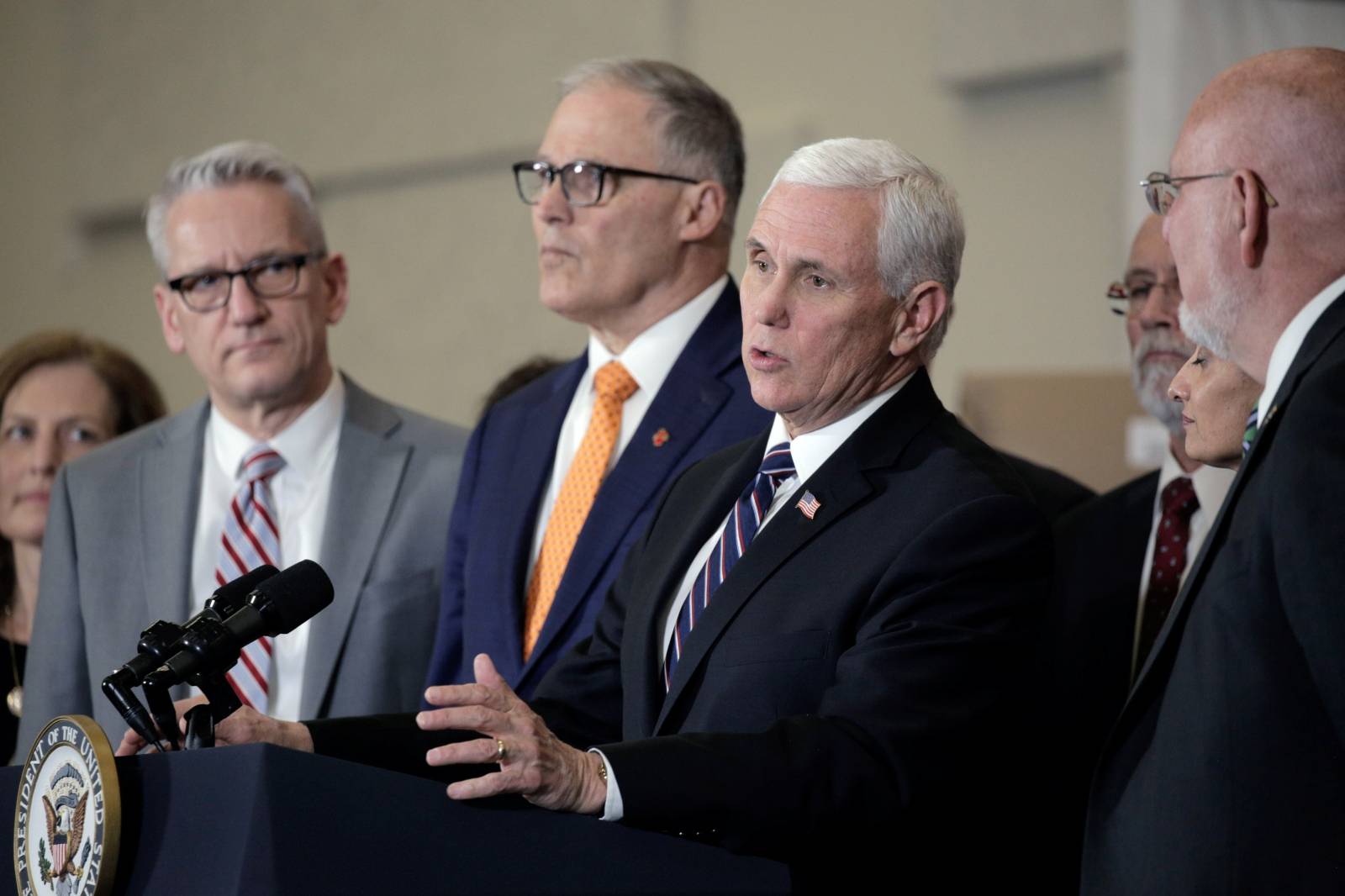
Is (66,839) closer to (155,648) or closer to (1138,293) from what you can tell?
(155,648)

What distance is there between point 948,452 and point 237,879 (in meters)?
1.16

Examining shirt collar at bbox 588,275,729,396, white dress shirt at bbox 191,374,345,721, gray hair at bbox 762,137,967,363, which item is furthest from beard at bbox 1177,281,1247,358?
white dress shirt at bbox 191,374,345,721

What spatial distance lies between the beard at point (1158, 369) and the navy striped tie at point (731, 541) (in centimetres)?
144

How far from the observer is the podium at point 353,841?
65.6 inches

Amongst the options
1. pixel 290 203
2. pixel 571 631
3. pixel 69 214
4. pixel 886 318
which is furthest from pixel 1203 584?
pixel 69 214

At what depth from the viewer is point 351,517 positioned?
11.6 ft

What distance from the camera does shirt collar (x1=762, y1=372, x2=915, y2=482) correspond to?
2.44 meters

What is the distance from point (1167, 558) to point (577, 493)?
3.86 ft

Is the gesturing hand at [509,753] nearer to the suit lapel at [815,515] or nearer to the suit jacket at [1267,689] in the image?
the suit lapel at [815,515]

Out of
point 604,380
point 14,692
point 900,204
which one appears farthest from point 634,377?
point 14,692

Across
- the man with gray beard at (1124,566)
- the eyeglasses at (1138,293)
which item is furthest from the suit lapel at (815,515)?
the eyeglasses at (1138,293)

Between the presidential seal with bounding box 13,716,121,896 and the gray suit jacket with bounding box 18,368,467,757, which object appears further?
the gray suit jacket with bounding box 18,368,467,757

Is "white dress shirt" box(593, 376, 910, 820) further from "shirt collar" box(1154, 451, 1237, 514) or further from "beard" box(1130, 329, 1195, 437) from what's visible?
"beard" box(1130, 329, 1195, 437)

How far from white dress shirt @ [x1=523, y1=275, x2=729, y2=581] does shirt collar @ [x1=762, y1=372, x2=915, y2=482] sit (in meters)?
0.77
